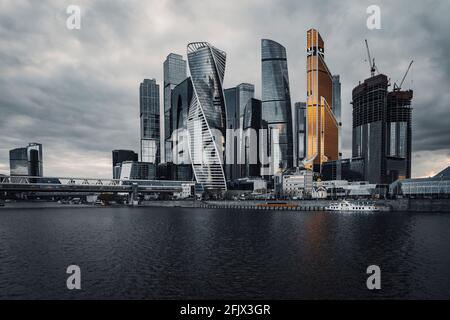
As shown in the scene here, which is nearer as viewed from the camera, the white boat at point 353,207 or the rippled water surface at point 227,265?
the rippled water surface at point 227,265

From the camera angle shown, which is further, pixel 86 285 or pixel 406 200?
pixel 406 200

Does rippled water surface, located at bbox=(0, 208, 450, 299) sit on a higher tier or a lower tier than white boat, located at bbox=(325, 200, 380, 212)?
higher

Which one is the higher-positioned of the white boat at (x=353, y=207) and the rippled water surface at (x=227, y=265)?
the rippled water surface at (x=227, y=265)

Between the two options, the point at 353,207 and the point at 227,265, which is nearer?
the point at 227,265

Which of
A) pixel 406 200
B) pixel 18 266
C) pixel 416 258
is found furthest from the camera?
pixel 406 200

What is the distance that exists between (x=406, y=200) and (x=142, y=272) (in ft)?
477

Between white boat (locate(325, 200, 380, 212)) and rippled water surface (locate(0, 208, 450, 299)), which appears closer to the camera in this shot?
rippled water surface (locate(0, 208, 450, 299))

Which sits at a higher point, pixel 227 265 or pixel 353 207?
pixel 227 265

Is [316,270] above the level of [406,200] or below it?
above

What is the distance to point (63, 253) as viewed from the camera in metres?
47.5
